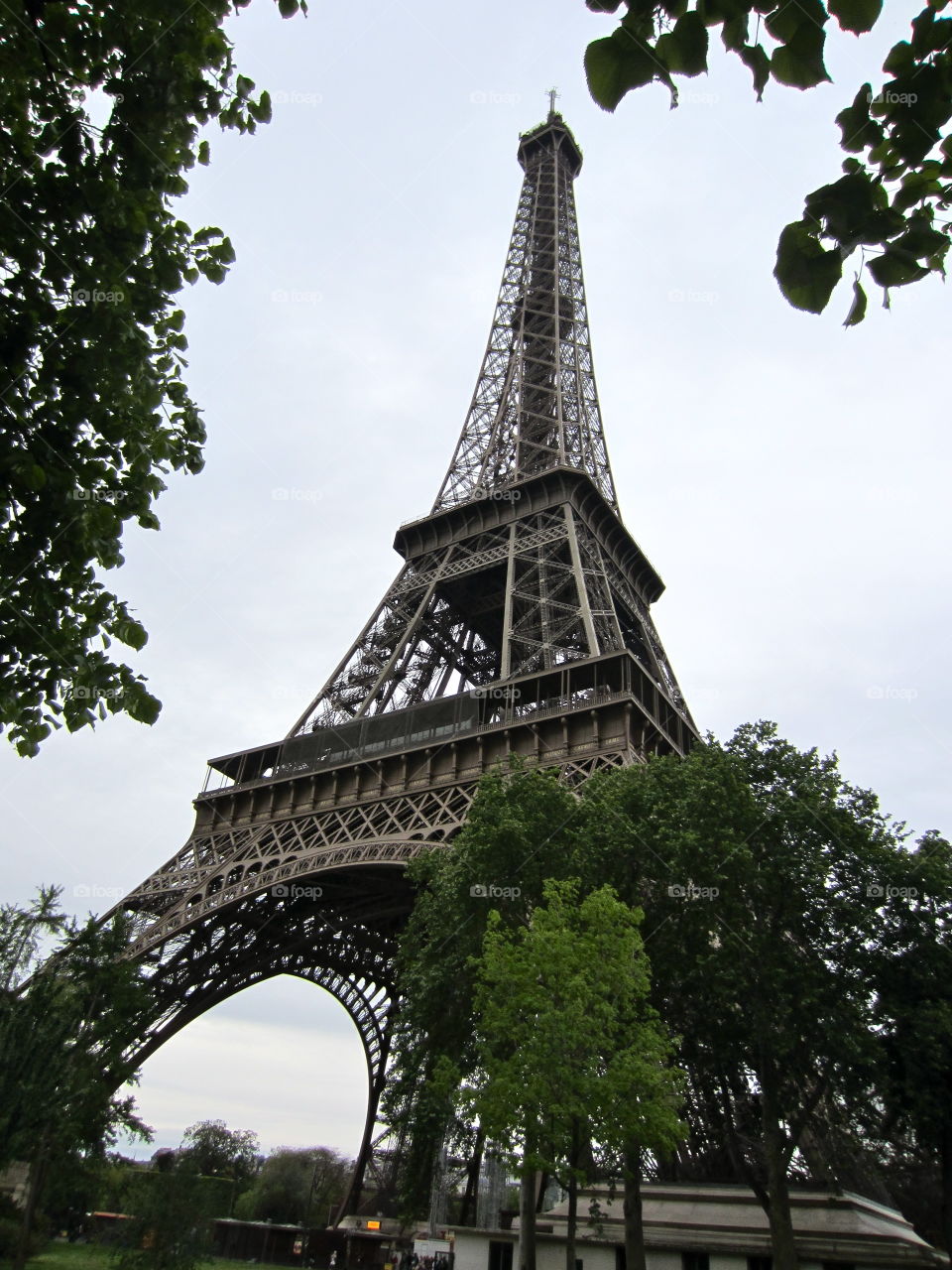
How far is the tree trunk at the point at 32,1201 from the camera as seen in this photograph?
2200cm

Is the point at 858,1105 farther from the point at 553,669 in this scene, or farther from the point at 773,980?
the point at 553,669

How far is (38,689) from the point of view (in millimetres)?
7008

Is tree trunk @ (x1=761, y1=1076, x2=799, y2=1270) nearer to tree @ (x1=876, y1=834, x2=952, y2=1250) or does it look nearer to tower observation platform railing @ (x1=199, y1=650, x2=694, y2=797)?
tree @ (x1=876, y1=834, x2=952, y2=1250)

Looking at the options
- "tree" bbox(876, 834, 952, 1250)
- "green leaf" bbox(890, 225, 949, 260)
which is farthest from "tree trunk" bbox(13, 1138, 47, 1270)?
"green leaf" bbox(890, 225, 949, 260)

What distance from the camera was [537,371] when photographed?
5228 cm

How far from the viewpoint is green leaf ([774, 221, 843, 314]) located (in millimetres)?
3145

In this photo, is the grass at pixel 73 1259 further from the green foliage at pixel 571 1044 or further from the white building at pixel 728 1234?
the green foliage at pixel 571 1044

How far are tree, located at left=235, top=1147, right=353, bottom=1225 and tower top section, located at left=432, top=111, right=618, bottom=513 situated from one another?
53.3m

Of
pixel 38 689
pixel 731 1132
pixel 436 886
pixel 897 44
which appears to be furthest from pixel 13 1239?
pixel 897 44

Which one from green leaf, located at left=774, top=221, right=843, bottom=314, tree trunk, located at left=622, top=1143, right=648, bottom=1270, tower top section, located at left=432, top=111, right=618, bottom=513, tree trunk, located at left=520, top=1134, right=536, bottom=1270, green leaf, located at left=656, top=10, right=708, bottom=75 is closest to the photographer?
green leaf, located at left=656, top=10, right=708, bottom=75

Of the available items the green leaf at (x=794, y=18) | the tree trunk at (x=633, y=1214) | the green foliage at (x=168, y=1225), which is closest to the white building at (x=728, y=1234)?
the tree trunk at (x=633, y=1214)

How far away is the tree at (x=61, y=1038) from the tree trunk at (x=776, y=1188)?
1634 centimetres

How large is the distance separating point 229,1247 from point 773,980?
36.9m

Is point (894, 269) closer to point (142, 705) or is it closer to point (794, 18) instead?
point (794, 18)
